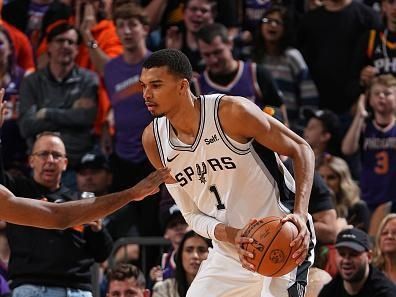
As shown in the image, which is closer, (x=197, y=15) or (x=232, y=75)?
(x=232, y=75)

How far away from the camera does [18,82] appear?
39.8 feet

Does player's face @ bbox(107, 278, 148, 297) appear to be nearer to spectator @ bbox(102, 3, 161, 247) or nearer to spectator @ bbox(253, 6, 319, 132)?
spectator @ bbox(102, 3, 161, 247)

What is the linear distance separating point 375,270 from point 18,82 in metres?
4.88

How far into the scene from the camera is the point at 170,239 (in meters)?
10.0

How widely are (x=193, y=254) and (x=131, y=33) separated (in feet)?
10.1

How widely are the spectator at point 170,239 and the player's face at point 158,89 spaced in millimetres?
2738

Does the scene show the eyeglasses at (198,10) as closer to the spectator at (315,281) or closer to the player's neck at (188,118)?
the spectator at (315,281)

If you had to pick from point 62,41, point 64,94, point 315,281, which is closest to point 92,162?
point 64,94

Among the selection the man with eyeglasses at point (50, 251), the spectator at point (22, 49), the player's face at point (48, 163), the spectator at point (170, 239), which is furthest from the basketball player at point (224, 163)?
the spectator at point (22, 49)

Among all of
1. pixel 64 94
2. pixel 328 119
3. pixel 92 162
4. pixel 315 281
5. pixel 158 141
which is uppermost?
pixel 158 141

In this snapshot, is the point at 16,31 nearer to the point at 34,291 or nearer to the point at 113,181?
the point at 113,181

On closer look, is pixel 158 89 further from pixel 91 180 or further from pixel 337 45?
pixel 337 45

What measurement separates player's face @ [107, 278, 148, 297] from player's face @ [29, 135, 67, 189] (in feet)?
3.24

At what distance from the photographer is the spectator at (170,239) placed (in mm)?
9703
